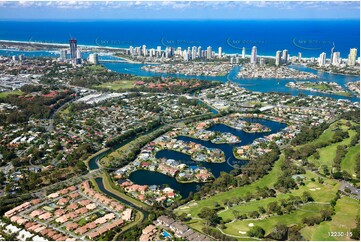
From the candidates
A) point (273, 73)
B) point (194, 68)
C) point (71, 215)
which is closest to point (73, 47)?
point (194, 68)

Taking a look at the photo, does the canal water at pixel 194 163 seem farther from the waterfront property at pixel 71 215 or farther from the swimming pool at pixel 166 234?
the swimming pool at pixel 166 234

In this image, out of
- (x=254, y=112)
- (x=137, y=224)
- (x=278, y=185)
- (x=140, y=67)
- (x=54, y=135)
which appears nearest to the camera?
(x=137, y=224)

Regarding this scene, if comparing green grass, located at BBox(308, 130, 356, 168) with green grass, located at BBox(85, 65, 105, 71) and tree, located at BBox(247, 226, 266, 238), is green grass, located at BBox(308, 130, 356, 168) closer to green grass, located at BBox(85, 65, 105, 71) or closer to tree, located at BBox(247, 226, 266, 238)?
tree, located at BBox(247, 226, 266, 238)

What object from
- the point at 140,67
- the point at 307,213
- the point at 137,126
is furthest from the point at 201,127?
the point at 140,67

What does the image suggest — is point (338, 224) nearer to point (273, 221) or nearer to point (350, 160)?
point (273, 221)

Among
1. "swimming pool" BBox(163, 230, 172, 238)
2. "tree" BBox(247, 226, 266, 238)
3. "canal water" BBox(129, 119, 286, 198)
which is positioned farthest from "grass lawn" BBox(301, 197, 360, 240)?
"canal water" BBox(129, 119, 286, 198)

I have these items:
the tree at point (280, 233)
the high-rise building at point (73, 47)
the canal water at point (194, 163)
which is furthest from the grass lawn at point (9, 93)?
the tree at point (280, 233)

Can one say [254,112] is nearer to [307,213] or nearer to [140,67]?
[307,213]
